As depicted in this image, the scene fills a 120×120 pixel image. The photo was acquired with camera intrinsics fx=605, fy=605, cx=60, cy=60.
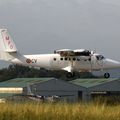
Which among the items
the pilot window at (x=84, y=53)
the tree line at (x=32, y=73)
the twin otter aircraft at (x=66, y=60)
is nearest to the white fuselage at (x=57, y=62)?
the twin otter aircraft at (x=66, y=60)

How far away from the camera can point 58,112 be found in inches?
765

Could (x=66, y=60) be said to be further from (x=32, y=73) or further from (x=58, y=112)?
(x=32, y=73)

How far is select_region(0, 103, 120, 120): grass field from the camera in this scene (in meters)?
19.1

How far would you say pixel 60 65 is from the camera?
68.0 m

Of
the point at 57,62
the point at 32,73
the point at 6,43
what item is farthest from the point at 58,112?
the point at 32,73

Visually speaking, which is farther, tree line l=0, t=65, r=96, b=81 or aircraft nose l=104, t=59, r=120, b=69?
tree line l=0, t=65, r=96, b=81

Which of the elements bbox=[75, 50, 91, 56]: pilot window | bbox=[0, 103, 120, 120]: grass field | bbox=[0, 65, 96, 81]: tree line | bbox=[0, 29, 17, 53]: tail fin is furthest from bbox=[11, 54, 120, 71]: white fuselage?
bbox=[0, 65, 96, 81]: tree line

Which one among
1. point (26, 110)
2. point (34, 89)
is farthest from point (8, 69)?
point (26, 110)

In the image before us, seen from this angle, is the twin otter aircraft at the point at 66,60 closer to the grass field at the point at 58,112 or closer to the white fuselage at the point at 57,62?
the white fuselage at the point at 57,62

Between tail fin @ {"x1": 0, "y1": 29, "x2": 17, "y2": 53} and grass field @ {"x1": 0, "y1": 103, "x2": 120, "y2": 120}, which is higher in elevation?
tail fin @ {"x1": 0, "y1": 29, "x2": 17, "y2": 53}

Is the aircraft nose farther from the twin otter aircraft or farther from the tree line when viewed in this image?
the tree line

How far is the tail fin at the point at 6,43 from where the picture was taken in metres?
70.5

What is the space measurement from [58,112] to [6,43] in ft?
176

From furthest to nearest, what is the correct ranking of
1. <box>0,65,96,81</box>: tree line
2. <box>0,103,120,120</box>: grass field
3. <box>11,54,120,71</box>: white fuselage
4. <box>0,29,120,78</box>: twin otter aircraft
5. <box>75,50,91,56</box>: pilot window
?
<box>0,65,96,81</box>: tree line
<box>11,54,120,71</box>: white fuselage
<box>75,50,91,56</box>: pilot window
<box>0,29,120,78</box>: twin otter aircraft
<box>0,103,120,120</box>: grass field
